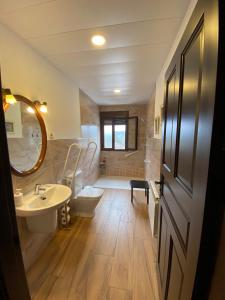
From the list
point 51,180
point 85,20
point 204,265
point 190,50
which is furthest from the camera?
point 51,180

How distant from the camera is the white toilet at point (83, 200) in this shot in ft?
7.76

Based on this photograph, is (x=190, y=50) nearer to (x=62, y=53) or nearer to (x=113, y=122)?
(x=62, y=53)

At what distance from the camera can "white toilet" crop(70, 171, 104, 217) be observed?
237 cm

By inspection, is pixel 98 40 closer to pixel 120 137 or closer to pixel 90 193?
pixel 90 193

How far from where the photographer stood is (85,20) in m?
1.16

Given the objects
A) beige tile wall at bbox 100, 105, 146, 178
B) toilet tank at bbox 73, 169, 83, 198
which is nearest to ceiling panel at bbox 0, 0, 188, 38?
toilet tank at bbox 73, 169, 83, 198

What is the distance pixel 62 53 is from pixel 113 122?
10.4 feet

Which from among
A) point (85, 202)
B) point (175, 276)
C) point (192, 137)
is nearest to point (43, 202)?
point (85, 202)

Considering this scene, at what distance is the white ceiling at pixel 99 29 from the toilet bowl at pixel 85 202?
201 cm

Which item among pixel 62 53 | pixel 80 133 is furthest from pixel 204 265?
pixel 80 133

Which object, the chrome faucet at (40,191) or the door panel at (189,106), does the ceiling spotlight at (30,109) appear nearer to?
the chrome faucet at (40,191)

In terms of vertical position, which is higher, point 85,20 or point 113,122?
point 85,20

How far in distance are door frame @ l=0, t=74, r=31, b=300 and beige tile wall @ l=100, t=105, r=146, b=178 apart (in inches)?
166

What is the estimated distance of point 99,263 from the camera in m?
1.58
